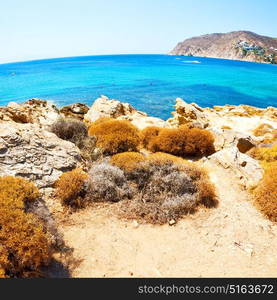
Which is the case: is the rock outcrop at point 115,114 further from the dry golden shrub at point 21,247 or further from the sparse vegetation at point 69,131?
the dry golden shrub at point 21,247

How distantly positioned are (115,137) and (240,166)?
17.9 feet

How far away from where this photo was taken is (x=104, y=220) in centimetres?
627

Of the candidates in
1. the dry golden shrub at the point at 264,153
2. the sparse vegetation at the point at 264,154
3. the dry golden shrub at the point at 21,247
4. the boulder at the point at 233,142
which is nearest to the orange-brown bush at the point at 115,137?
the boulder at the point at 233,142

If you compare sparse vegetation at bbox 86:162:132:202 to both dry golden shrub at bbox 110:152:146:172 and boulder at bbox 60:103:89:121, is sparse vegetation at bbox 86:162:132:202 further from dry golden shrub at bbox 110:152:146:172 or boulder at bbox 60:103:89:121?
boulder at bbox 60:103:89:121

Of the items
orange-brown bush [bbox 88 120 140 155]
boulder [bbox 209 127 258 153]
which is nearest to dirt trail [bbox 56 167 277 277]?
orange-brown bush [bbox 88 120 140 155]

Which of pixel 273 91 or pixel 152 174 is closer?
pixel 152 174

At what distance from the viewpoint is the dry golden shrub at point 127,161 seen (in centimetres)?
813

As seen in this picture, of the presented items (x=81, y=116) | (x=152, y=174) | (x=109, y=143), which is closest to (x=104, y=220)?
(x=152, y=174)

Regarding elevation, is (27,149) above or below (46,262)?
above

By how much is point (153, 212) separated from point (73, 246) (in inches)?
93.6

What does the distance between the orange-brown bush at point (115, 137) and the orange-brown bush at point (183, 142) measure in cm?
121

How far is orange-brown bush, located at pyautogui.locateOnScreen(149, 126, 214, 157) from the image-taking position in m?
10.8

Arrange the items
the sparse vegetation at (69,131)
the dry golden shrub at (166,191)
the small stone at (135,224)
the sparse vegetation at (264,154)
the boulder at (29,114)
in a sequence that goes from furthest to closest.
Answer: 1. the boulder at (29,114)
2. the sparse vegetation at (69,131)
3. the sparse vegetation at (264,154)
4. the dry golden shrub at (166,191)
5. the small stone at (135,224)

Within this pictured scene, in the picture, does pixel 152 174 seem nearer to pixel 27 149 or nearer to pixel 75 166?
pixel 75 166
